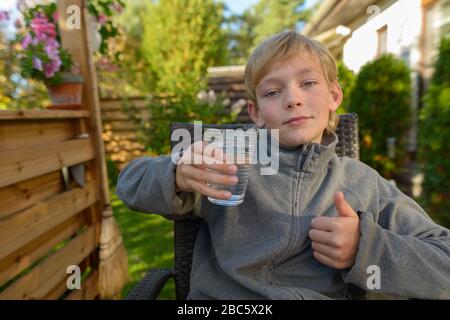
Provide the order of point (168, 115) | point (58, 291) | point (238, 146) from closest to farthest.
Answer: point (238, 146) → point (58, 291) → point (168, 115)

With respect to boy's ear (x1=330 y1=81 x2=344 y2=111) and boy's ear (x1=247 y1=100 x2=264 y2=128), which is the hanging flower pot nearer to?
boy's ear (x1=247 y1=100 x2=264 y2=128)

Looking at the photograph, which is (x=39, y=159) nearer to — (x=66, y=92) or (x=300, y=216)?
(x=66, y=92)

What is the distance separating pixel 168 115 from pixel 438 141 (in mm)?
4777

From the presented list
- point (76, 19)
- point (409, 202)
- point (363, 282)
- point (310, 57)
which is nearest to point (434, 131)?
point (409, 202)

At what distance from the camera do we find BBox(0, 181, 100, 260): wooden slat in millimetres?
1596

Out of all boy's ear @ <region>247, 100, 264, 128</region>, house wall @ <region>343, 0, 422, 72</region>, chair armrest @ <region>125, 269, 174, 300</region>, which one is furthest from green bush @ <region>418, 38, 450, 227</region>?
chair armrest @ <region>125, 269, 174, 300</region>

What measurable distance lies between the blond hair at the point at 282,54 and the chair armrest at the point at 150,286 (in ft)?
2.92

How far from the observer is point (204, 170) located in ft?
3.20

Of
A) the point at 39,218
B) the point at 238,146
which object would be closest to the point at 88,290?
the point at 39,218

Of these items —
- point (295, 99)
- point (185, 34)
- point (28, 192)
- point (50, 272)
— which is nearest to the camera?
point (295, 99)

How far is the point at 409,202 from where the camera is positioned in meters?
1.33

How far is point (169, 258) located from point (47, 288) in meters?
1.58

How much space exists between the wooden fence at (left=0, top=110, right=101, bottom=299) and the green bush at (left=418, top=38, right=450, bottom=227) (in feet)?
9.08
